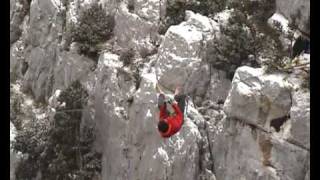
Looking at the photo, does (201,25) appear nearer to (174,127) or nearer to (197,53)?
(197,53)

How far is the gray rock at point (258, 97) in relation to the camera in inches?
558

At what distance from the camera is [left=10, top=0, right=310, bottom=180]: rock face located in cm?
1423

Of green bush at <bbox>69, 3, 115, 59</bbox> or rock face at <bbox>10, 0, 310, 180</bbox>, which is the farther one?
green bush at <bbox>69, 3, 115, 59</bbox>

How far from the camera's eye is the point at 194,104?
16.9m

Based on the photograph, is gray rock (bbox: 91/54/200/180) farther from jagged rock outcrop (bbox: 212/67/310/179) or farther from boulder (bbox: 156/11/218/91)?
jagged rock outcrop (bbox: 212/67/310/179)

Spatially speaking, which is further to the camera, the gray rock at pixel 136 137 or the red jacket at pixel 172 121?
the gray rock at pixel 136 137

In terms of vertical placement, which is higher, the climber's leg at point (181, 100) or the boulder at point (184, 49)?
the boulder at point (184, 49)

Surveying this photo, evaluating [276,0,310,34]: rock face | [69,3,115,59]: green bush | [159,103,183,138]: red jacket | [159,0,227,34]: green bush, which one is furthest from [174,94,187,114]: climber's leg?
[69,3,115,59]: green bush

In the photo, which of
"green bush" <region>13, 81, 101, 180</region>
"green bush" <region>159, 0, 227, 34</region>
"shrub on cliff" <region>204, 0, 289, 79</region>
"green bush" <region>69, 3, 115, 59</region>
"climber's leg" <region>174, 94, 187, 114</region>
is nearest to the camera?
"climber's leg" <region>174, 94, 187, 114</region>

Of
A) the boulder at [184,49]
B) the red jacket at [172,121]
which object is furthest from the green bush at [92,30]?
the red jacket at [172,121]

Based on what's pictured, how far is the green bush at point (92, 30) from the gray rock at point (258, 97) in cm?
728

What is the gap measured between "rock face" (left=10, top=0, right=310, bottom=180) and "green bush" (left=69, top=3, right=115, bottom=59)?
30cm

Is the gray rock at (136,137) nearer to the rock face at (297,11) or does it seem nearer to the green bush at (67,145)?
the green bush at (67,145)
